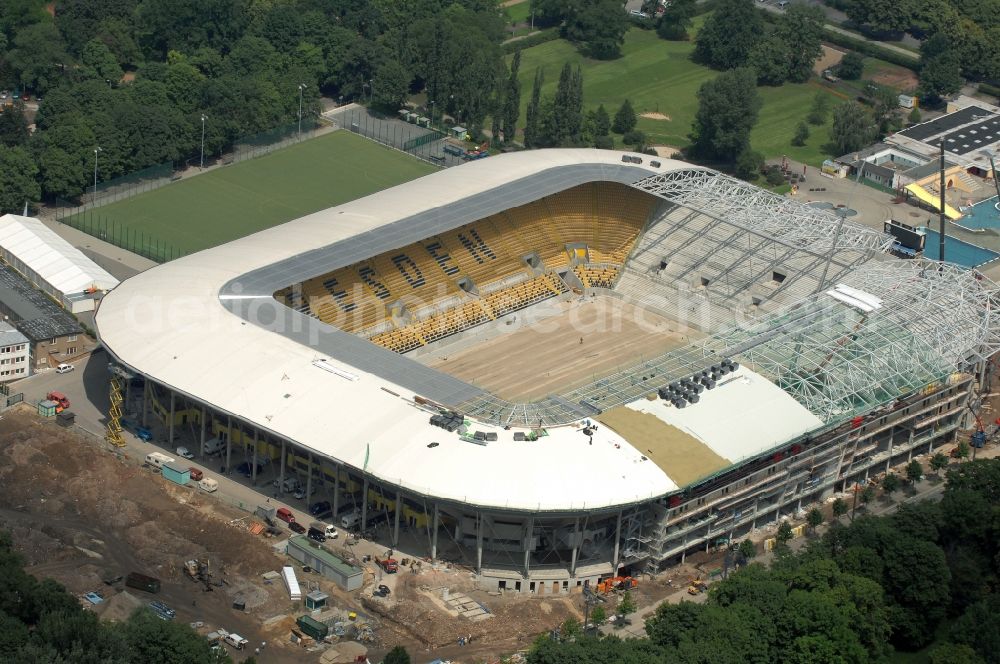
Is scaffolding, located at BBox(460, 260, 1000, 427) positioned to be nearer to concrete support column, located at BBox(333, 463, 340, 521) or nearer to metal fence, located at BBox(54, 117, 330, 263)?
concrete support column, located at BBox(333, 463, 340, 521)

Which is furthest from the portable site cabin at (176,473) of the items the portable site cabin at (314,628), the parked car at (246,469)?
the portable site cabin at (314,628)

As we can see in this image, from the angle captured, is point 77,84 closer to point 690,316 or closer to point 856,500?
point 690,316

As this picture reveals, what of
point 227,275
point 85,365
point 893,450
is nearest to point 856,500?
point 893,450

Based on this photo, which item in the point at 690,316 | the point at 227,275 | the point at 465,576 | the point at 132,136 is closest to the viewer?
the point at 465,576

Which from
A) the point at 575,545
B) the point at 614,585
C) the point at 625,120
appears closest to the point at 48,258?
the point at 575,545

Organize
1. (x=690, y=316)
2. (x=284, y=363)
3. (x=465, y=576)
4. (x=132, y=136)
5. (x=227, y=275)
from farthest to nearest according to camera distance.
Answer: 1. (x=132, y=136)
2. (x=690, y=316)
3. (x=227, y=275)
4. (x=284, y=363)
5. (x=465, y=576)

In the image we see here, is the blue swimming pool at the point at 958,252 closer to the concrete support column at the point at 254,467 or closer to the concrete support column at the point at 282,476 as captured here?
the concrete support column at the point at 282,476
